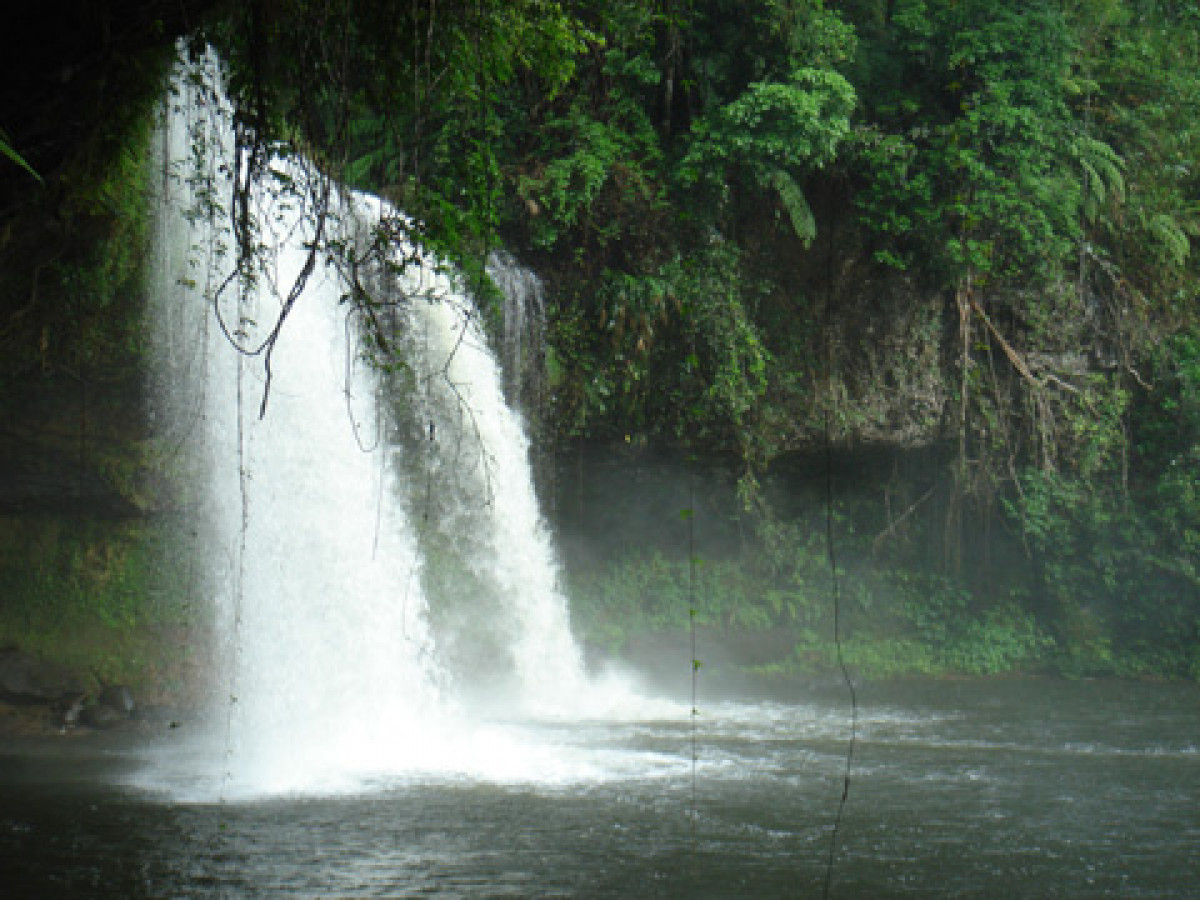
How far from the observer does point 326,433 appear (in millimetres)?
12117

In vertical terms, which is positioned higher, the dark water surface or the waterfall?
the waterfall

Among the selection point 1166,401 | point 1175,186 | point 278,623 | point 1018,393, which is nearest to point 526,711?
point 278,623

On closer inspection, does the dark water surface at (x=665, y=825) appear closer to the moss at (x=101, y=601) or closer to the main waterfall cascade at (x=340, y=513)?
the main waterfall cascade at (x=340, y=513)

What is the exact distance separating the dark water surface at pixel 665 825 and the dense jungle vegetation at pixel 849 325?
3.82m

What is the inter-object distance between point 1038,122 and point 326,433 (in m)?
8.29

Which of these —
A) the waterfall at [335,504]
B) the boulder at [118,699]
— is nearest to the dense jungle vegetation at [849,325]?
the waterfall at [335,504]

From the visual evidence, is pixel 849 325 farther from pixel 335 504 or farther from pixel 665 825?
pixel 665 825

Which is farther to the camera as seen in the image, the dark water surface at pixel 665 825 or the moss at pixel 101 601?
the moss at pixel 101 601

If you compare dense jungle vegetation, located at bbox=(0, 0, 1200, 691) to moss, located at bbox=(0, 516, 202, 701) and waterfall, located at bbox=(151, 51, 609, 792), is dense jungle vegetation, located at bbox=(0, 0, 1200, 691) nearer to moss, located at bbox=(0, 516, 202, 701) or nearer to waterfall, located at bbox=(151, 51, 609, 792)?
moss, located at bbox=(0, 516, 202, 701)

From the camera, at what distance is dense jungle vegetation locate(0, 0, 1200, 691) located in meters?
13.3

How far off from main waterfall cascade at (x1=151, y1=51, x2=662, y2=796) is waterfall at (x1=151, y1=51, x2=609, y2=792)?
0.8 inches

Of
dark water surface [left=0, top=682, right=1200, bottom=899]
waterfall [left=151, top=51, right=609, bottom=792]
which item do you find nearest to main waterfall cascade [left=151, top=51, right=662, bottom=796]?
waterfall [left=151, top=51, right=609, bottom=792]

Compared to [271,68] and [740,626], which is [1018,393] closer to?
[740,626]

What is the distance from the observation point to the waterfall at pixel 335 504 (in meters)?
11.7
